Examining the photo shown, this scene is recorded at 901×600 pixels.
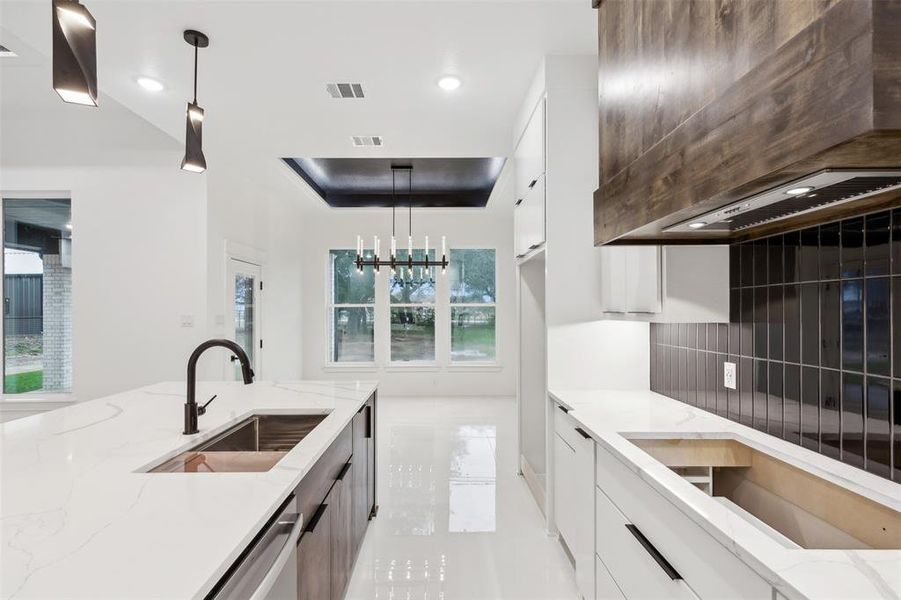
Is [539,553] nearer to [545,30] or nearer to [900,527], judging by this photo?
[900,527]

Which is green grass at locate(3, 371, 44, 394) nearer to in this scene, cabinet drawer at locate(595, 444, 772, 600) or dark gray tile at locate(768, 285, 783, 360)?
cabinet drawer at locate(595, 444, 772, 600)

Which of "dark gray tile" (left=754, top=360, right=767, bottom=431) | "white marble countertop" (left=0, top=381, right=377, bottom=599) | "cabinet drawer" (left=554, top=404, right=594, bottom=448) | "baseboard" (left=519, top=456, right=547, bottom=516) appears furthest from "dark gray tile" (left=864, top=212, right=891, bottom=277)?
"baseboard" (left=519, top=456, right=547, bottom=516)

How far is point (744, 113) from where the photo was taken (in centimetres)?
85

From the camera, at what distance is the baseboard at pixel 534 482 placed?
117 inches

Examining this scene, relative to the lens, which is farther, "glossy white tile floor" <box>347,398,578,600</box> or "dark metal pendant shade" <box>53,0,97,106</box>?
"glossy white tile floor" <box>347,398,578,600</box>

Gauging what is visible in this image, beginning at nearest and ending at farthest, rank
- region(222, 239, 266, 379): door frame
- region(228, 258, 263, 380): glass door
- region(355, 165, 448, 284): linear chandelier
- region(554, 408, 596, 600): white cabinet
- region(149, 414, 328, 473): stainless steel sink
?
region(149, 414, 328, 473): stainless steel sink < region(554, 408, 596, 600): white cabinet < region(222, 239, 266, 379): door frame < region(228, 258, 263, 380): glass door < region(355, 165, 448, 284): linear chandelier

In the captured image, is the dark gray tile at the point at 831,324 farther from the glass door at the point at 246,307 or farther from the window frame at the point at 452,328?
the window frame at the point at 452,328

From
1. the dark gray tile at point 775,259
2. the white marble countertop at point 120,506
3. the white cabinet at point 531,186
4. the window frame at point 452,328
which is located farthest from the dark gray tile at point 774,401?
the window frame at point 452,328

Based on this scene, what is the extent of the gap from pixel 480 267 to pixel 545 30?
4812mm

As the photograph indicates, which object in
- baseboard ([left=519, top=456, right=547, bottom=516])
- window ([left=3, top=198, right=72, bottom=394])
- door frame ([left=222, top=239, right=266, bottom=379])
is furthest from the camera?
door frame ([left=222, top=239, right=266, bottom=379])

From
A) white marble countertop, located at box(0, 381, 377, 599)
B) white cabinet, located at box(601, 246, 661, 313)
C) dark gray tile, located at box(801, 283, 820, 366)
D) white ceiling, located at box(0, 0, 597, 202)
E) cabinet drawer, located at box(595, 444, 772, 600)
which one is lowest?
cabinet drawer, located at box(595, 444, 772, 600)

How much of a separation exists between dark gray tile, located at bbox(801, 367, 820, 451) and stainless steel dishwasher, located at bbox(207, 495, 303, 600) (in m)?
1.74

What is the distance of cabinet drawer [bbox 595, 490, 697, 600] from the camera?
1.25 m

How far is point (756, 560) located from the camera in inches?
35.0
